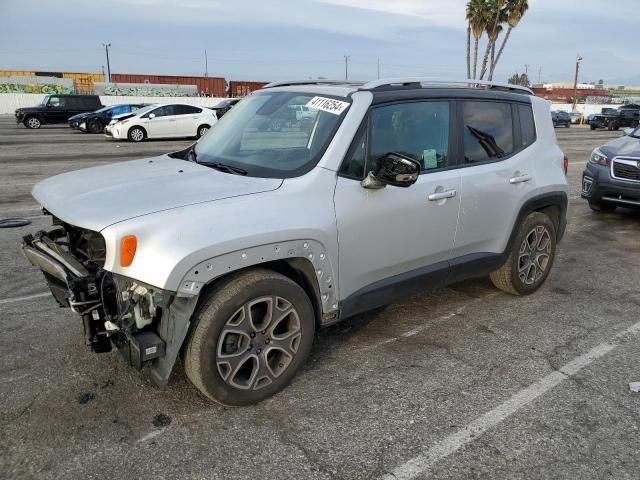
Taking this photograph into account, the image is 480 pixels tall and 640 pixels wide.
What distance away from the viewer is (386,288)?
3.66 meters

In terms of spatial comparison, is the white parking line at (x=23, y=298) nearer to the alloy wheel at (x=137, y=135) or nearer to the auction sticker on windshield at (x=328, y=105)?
Result: the auction sticker on windshield at (x=328, y=105)

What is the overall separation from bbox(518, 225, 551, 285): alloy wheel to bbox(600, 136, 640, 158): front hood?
396cm

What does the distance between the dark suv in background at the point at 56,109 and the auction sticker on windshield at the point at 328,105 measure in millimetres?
29482

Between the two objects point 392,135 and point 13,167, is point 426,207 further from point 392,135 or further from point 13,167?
point 13,167

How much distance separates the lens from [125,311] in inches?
111

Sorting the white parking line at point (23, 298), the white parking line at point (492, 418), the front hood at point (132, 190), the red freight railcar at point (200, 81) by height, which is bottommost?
the white parking line at point (492, 418)

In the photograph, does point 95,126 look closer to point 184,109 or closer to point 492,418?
point 184,109

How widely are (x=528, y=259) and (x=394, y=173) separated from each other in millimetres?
2229

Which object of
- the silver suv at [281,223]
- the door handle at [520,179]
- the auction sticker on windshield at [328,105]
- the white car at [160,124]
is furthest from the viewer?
the white car at [160,124]

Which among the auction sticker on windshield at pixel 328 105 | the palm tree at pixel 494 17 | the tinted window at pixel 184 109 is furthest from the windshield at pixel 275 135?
the palm tree at pixel 494 17

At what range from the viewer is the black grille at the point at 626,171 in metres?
7.79

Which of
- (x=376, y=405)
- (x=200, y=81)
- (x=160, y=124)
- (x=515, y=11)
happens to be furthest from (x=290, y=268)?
(x=200, y=81)

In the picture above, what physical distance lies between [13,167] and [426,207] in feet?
41.1

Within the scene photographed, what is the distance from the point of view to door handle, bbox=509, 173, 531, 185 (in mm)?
4436
